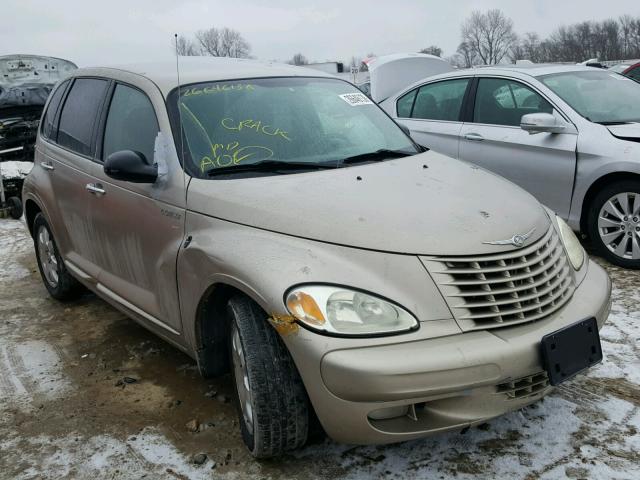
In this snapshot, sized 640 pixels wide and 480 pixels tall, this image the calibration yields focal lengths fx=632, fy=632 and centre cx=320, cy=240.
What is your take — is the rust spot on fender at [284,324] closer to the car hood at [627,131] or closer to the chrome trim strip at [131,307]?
the chrome trim strip at [131,307]

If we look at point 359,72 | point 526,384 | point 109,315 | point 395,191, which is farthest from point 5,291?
point 359,72

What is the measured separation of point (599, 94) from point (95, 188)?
427cm

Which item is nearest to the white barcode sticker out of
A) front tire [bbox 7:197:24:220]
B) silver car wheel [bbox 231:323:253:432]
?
silver car wheel [bbox 231:323:253:432]

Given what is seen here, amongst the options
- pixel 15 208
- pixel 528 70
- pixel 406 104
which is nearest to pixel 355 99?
pixel 528 70

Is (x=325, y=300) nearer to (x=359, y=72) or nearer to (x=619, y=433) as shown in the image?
(x=619, y=433)

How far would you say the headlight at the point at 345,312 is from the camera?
2279 mm

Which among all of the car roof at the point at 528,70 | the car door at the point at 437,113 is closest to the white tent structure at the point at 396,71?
the car door at the point at 437,113

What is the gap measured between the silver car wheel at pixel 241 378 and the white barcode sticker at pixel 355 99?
1758 mm

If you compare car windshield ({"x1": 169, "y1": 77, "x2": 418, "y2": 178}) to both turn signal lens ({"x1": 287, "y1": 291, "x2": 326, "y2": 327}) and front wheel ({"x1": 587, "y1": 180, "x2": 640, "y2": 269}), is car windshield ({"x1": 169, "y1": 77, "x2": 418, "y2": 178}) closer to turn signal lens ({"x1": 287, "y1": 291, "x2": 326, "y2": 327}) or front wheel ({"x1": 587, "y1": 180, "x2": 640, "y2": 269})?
turn signal lens ({"x1": 287, "y1": 291, "x2": 326, "y2": 327})

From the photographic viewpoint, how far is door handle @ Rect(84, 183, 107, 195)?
146 inches

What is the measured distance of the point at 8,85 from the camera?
8734 millimetres

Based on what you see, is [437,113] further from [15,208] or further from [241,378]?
[15,208]

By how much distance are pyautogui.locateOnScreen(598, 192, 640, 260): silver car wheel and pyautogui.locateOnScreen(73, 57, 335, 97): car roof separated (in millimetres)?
2482

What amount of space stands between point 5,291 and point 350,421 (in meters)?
4.27
